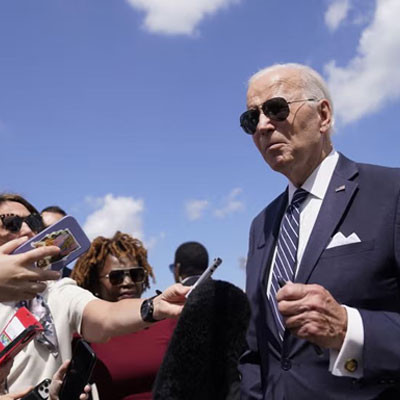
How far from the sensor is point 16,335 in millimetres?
2768

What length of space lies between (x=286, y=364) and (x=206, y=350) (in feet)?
4.81

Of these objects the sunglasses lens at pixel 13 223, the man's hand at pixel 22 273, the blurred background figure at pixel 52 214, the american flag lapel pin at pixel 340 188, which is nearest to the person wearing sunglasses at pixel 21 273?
the man's hand at pixel 22 273

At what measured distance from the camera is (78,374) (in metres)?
2.73

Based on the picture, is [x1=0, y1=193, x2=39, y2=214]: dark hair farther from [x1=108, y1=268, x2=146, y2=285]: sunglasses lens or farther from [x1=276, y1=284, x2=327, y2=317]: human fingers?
[x1=276, y1=284, x2=327, y2=317]: human fingers

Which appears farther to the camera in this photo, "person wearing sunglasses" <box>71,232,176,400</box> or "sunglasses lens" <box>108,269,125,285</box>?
"sunglasses lens" <box>108,269,125,285</box>

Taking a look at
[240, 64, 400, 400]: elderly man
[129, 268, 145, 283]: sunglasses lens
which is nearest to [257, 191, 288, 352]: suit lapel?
[240, 64, 400, 400]: elderly man

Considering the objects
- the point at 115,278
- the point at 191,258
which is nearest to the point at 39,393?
the point at 115,278

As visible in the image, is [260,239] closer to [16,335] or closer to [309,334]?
[309,334]

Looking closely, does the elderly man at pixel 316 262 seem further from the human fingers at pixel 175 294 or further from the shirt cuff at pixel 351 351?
the human fingers at pixel 175 294

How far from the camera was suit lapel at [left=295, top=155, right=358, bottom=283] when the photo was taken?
2363mm

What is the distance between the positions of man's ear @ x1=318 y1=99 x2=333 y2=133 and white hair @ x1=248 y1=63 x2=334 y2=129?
4 cm

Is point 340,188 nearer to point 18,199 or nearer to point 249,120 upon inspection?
point 249,120

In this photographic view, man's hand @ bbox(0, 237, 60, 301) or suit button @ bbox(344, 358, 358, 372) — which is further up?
man's hand @ bbox(0, 237, 60, 301)

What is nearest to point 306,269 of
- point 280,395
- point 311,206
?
point 311,206
